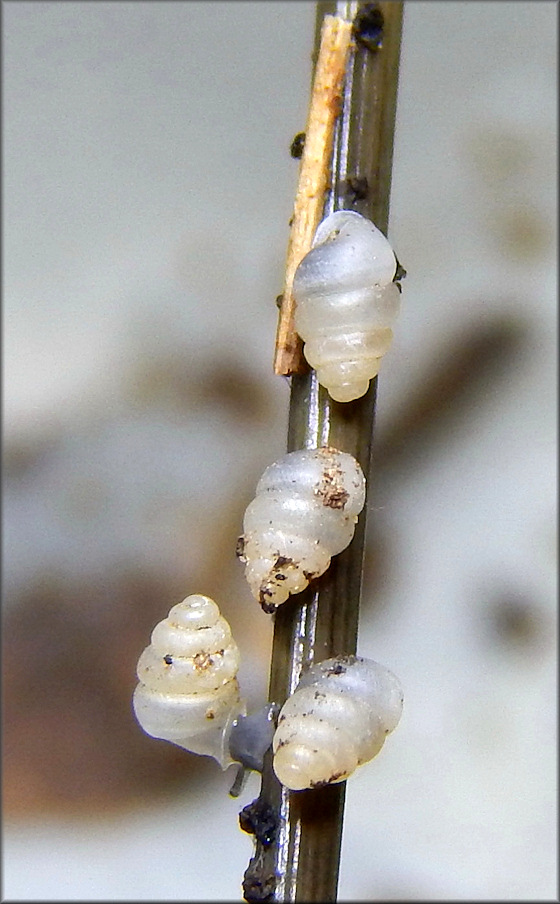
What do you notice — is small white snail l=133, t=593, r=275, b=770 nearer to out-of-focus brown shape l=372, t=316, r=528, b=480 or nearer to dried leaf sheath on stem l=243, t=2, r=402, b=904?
dried leaf sheath on stem l=243, t=2, r=402, b=904

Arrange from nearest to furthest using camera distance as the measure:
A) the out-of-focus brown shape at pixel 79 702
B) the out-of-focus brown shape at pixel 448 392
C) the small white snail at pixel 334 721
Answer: the small white snail at pixel 334 721 → the out-of-focus brown shape at pixel 79 702 → the out-of-focus brown shape at pixel 448 392

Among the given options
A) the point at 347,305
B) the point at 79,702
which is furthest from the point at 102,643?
the point at 347,305

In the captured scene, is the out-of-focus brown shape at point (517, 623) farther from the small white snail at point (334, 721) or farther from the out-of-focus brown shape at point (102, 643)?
the small white snail at point (334, 721)

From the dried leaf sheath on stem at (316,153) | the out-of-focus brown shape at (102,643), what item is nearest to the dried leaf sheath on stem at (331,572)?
the dried leaf sheath on stem at (316,153)

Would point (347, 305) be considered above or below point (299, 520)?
above

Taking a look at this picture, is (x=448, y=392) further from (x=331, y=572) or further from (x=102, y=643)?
(x=331, y=572)

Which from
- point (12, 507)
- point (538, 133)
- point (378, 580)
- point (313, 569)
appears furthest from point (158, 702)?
point (538, 133)
